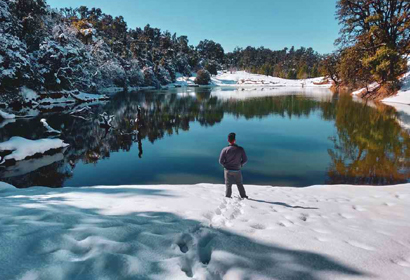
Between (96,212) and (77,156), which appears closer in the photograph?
(96,212)

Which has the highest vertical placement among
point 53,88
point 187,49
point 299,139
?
point 187,49

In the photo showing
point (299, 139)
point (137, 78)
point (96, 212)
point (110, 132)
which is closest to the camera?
point (96, 212)

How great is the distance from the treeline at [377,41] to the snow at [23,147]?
39.7 m

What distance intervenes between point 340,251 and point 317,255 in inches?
14.3

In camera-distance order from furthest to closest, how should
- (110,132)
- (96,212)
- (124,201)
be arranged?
(110,132) → (124,201) → (96,212)

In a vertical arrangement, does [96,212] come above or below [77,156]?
above

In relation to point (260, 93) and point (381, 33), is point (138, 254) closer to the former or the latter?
point (381, 33)

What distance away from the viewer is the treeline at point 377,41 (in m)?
33.2

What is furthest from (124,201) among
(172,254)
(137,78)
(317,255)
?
(137,78)

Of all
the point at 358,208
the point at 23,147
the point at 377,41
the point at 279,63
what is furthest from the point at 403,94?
the point at 279,63

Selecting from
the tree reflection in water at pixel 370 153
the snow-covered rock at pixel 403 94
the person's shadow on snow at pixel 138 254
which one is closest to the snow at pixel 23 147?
the person's shadow on snow at pixel 138 254

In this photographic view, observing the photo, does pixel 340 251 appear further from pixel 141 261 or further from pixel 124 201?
pixel 124 201

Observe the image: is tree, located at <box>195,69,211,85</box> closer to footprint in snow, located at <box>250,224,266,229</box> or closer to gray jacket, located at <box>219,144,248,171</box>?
gray jacket, located at <box>219,144,248,171</box>

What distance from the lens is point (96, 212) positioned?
4297 millimetres
